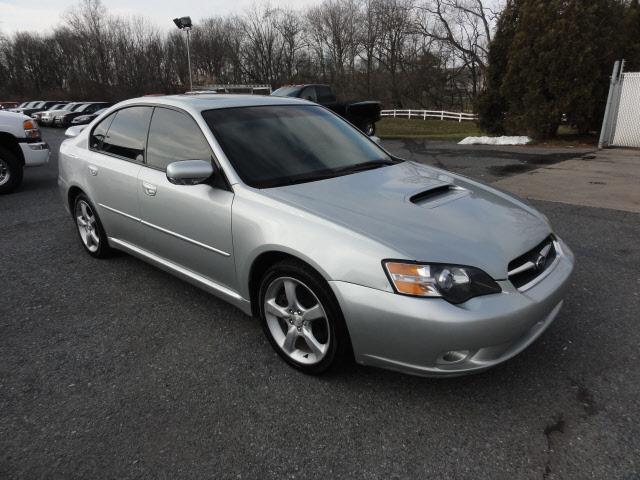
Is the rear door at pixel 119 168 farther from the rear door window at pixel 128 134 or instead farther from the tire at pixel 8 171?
the tire at pixel 8 171

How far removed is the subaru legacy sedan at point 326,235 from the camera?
2.08m

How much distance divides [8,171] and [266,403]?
742cm

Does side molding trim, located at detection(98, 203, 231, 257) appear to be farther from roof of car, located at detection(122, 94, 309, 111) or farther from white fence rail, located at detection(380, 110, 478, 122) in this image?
white fence rail, located at detection(380, 110, 478, 122)

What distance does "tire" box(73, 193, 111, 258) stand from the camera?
13.6ft

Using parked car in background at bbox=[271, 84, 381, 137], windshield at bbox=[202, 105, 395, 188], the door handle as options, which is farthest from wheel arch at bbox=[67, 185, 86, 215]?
parked car in background at bbox=[271, 84, 381, 137]

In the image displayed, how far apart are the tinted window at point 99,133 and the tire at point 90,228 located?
0.49m

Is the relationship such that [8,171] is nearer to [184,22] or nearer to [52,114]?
[184,22]

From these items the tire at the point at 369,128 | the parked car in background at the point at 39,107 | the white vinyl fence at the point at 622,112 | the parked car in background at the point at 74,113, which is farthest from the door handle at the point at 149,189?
the parked car in background at the point at 39,107

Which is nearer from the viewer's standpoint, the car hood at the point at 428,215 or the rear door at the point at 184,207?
the car hood at the point at 428,215

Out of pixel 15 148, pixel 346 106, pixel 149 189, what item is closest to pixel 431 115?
pixel 346 106

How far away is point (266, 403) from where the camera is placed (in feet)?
7.77

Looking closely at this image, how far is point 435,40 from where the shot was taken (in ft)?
121

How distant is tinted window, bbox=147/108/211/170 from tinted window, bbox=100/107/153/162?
118 millimetres

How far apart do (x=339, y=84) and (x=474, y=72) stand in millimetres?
15365
